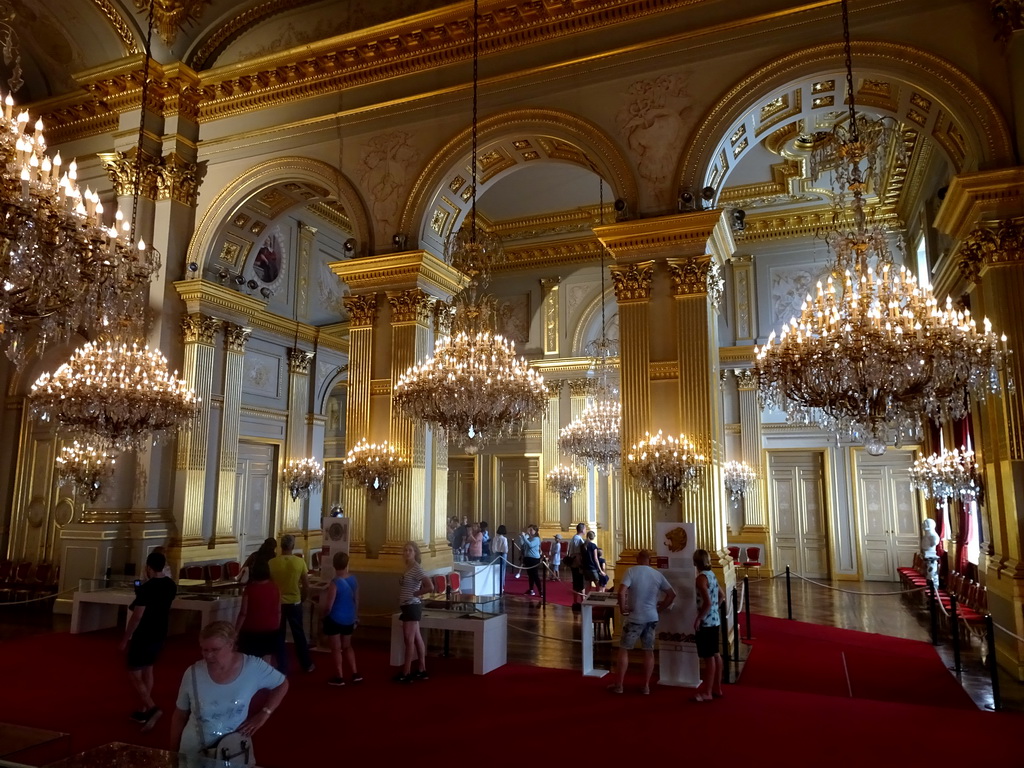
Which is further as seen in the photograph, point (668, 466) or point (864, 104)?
point (864, 104)

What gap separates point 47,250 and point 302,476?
1038 cm

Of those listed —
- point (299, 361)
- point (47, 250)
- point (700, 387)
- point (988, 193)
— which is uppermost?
point (988, 193)

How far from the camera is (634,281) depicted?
9.17 meters

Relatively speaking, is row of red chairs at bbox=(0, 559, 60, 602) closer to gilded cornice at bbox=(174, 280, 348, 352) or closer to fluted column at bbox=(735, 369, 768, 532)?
gilded cornice at bbox=(174, 280, 348, 352)

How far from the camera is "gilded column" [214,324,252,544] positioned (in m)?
12.3

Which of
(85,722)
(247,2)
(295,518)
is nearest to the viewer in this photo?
(85,722)

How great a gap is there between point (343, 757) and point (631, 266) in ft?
21.5

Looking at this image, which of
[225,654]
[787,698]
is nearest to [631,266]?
[787,698]

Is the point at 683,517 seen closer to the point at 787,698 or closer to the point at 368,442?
the point at 787,698

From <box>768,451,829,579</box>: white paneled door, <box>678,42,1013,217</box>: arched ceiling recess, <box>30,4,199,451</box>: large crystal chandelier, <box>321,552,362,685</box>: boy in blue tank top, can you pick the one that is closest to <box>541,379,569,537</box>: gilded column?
<box>768,451,829,579</box>: white paneled door

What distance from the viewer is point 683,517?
8586 mm

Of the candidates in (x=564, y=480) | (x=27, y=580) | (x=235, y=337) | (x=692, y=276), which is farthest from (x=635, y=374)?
(x=27, y=580)

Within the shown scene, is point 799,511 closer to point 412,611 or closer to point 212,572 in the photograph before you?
point 412,611

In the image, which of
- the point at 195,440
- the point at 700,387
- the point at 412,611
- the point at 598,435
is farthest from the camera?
the point at 598,435
